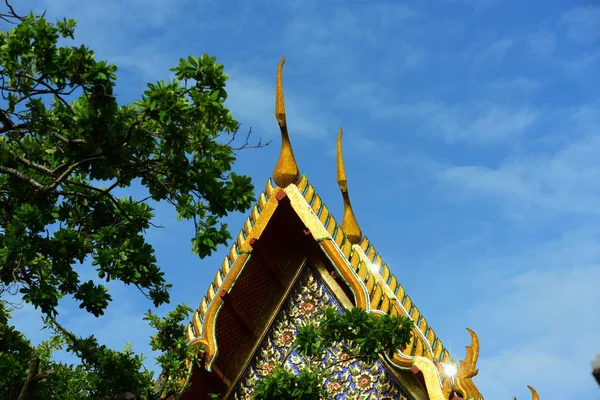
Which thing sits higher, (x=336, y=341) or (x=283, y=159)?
(x=283, y=159)

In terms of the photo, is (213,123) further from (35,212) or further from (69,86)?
(35,212)

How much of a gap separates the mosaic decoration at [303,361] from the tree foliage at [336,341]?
38 centimetres

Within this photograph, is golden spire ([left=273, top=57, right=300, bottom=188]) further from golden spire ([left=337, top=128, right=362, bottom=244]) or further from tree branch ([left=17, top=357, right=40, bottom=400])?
tree branch ([left=17, top=357, right=40, bottom=400])

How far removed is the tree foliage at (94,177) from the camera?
890 centimetres

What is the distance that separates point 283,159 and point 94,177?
3.50 meters

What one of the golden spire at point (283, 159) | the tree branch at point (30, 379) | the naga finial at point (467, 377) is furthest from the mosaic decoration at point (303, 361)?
the tree branch at point (30, 379)

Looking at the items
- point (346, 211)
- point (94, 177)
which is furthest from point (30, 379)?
point (346, 211)

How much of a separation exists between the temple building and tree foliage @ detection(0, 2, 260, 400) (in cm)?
115

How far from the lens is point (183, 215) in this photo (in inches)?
354

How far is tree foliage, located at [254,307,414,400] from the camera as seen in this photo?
1015 centimetres

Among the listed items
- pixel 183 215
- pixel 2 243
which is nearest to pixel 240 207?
pixel 183 215

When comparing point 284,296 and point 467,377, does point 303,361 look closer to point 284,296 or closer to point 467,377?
point 284,296

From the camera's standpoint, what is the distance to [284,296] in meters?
12.3

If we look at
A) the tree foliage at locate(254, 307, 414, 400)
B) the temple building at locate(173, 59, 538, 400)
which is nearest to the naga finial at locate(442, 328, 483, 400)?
the temple building at locate(173, 59, 538, 400)
